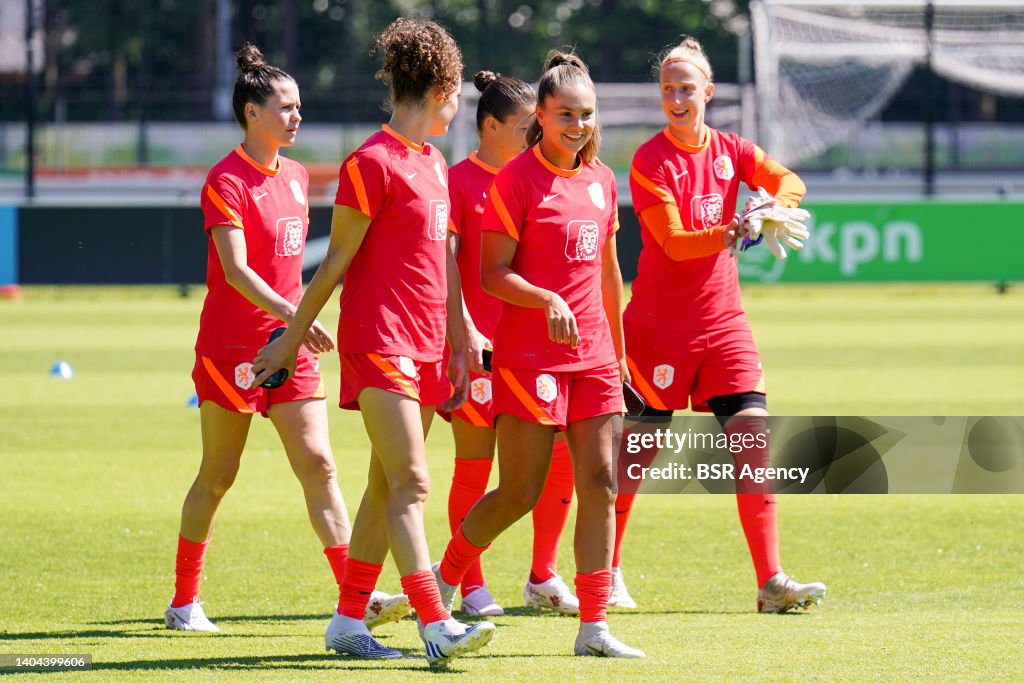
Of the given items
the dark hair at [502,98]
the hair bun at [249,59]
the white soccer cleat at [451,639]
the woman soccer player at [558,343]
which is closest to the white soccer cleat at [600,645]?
the woman soccer player at [558,343]

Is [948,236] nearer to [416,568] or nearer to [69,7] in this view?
[416,568]

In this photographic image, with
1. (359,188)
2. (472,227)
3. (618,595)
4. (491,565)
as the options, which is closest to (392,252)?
(359,188)

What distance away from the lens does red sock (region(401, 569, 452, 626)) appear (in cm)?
507

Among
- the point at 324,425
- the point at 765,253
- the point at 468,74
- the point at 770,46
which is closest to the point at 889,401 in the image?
the point at 324,425

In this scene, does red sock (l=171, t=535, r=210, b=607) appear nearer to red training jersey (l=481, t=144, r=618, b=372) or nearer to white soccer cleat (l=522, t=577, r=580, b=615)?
white soccer cleat (l=522, t=577, r=580, b=615)

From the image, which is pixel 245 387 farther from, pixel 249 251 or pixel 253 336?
pixel 249 251

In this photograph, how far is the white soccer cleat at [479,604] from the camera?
629 centimetres

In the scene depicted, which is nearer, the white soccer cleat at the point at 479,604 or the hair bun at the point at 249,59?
the hair bun at the point at 249,59

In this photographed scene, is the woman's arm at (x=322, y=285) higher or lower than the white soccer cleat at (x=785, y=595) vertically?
higher

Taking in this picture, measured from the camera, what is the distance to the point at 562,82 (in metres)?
5.29

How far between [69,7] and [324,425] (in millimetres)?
42673

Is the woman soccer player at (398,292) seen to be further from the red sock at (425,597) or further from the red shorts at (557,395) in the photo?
the red shorts at (557,395)

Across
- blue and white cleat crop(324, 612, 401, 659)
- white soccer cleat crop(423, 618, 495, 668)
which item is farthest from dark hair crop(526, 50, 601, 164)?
blue and white cleat crop(324, 612, 401, 659)

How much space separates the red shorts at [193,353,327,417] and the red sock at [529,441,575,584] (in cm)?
120
